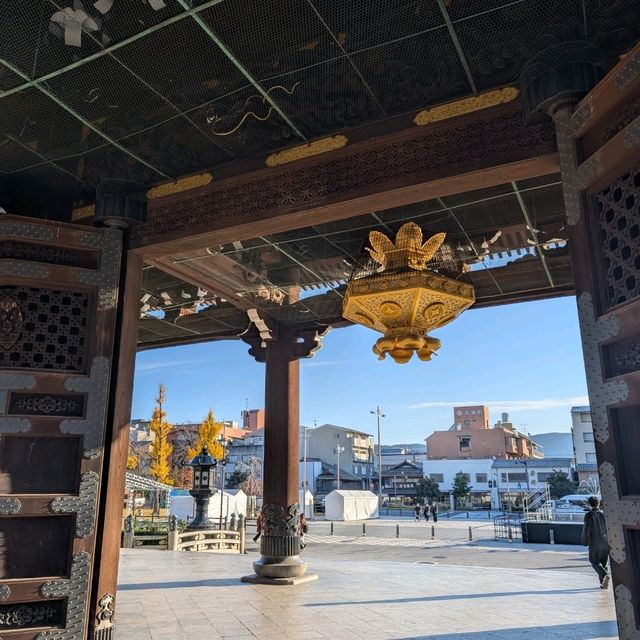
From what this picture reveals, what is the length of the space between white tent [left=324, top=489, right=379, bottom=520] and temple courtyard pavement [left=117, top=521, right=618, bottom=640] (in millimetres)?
20787

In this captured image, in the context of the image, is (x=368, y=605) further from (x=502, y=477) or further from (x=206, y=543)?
(x=502, y=477)

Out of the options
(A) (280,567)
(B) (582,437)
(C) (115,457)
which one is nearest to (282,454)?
(A) (280,567)

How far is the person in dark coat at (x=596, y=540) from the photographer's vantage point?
777 centimetres

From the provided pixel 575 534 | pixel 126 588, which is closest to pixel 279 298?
pixel 126 588

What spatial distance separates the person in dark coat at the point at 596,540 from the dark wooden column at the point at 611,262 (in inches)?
221

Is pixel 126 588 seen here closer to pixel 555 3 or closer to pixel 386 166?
pixel 386 166

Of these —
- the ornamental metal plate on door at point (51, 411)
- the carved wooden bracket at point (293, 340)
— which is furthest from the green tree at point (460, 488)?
the ornamental metal plate on door at point (51, 411)

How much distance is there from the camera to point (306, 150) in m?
4.60

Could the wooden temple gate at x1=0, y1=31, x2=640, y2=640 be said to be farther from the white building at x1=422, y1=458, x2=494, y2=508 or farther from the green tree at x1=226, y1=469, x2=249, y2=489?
the green tree at x1=226, y1=469, x2=249, y2=489

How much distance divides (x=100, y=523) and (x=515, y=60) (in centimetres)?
437

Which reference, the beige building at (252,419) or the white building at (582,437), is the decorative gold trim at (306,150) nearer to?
the white building at (582,437)

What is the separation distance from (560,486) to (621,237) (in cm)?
3831

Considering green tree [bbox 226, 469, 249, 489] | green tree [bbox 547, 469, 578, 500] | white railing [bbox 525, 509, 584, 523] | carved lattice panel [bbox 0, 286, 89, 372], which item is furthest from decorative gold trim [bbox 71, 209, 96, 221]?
green tree [bbox 226, 469, 249, 489]

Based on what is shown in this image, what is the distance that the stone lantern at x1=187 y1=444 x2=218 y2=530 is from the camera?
16328 millimetres
